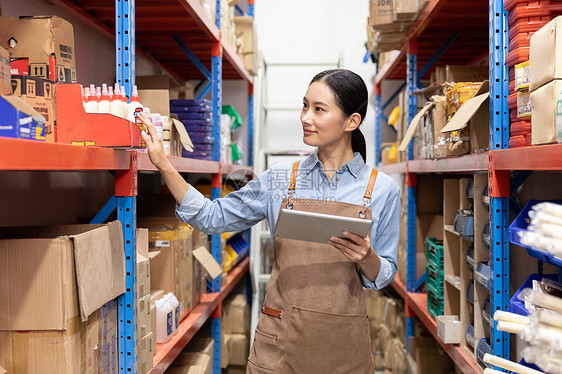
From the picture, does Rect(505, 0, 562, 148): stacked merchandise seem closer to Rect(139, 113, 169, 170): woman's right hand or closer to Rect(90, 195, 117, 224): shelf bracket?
Rect(139, 113, 169, 170): woman's right hand

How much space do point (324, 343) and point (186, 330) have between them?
96 cm

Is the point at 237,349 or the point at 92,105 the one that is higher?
the point at 92,105

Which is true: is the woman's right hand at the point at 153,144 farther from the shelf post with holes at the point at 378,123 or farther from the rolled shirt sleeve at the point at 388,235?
the shelf post with holes at the point at 378,123

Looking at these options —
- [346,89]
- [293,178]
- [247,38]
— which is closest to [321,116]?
[346,89]

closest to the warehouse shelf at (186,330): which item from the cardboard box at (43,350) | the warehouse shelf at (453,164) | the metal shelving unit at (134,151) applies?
the metal shelving unit at (134,151)

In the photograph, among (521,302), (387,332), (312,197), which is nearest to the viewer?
(521,302)

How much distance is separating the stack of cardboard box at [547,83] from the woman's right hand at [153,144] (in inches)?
43.6

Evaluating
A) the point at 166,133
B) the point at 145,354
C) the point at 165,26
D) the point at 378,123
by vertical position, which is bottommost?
the point at 145,354

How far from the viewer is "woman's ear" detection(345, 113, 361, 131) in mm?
Result: 1842

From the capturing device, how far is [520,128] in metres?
1.56

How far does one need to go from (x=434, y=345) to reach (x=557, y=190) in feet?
5.35

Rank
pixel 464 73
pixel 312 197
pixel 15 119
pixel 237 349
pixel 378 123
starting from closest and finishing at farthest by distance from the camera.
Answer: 1. pixel 15 119
2. pixel 312 197
3. pixel 464 73
4. pixel 237 349
5. pixel 378 123

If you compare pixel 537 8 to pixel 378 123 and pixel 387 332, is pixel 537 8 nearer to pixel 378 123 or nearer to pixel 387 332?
pixel 387 332

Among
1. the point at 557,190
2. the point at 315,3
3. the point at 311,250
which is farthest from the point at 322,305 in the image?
the point at 315,3
